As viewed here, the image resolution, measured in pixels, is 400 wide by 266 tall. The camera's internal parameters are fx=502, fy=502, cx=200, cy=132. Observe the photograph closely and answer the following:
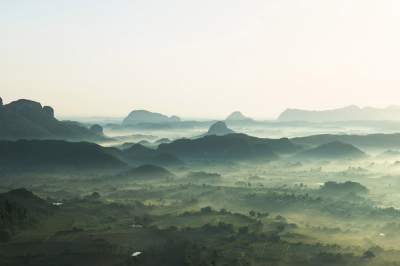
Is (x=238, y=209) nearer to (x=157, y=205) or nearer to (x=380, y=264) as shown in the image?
(x=157, y=205)

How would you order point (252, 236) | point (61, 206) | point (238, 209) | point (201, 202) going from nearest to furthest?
point (252, 236)
point (61, 206)
point (238, 209)
point (201, 202)

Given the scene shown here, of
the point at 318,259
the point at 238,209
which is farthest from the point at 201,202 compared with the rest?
the point at 318,259

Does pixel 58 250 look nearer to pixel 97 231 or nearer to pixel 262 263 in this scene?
pixel 97 231

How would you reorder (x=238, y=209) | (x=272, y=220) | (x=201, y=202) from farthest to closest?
(x=201, y=202), (x=238, y=209), (x=272, y=220)

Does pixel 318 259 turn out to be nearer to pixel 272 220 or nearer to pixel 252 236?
pixel 252 236

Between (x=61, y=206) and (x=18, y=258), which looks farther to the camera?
(x=61, y=206)

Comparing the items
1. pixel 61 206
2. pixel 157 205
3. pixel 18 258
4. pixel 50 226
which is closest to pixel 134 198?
pixel 157 205

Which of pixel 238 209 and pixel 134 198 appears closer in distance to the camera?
pixel 238 209

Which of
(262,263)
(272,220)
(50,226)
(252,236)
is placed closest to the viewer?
(262,263)

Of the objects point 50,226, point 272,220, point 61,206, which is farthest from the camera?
point 61,206
